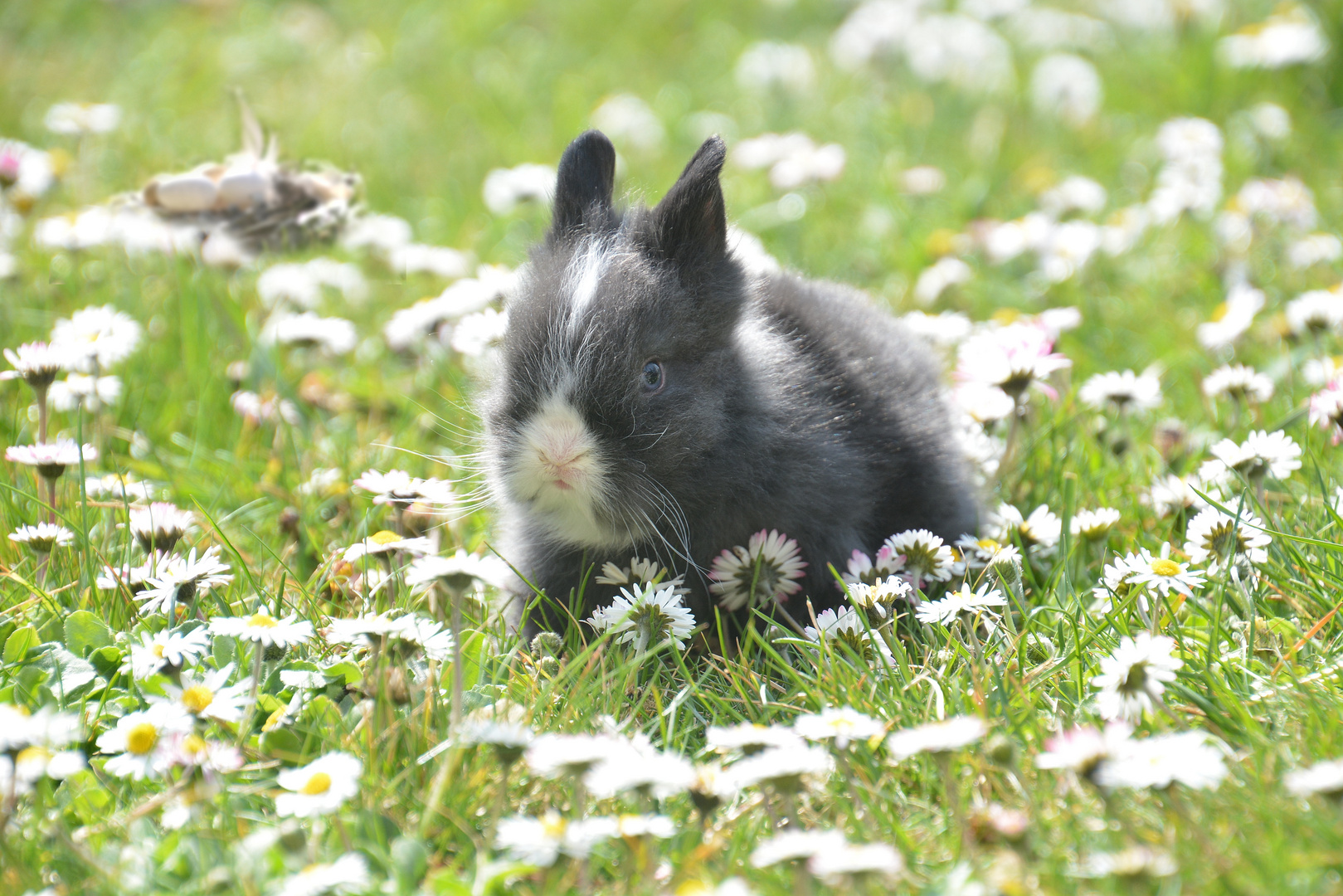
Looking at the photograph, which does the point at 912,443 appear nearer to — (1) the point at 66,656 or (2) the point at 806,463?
(2) the point at 806,463

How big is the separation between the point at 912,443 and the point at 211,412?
250cm

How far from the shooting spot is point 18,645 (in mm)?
2670

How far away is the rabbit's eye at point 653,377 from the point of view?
9.34 feet

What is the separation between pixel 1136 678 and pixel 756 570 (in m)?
0.97

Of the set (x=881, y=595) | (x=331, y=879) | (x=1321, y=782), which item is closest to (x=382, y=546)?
(x=331, y=879)

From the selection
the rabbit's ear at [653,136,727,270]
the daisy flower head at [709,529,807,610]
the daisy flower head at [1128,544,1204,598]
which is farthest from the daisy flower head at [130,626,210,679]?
the daisy flower head at [1128,544,1204,598]

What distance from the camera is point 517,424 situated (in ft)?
9.32

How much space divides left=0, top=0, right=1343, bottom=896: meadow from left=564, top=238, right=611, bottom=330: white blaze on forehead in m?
A: 0.51

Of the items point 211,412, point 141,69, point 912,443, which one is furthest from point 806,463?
point 141,69

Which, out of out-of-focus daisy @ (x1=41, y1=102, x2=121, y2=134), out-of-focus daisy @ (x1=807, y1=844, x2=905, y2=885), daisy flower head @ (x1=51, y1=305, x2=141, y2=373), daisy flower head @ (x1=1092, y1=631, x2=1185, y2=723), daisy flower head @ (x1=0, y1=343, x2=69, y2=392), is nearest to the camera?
out-of-focus daisy @ (x1=807, y1=844, x2=905, y2=885)

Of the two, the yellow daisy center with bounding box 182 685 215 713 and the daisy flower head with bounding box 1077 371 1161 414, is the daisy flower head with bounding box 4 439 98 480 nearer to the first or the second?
the yellow daisy center with bounding box 182 685 215 713

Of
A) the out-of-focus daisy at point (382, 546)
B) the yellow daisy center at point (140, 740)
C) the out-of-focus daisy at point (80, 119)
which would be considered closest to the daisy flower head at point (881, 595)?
the out-of-focus daisy at point (382, 546)

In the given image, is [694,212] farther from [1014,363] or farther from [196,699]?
[196,699]

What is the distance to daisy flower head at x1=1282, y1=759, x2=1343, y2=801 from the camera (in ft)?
6.02
